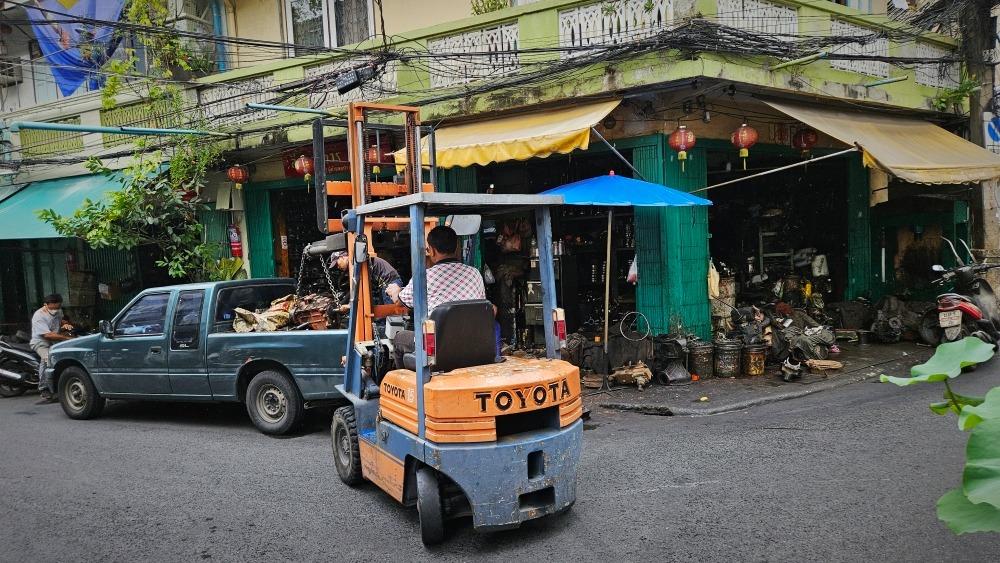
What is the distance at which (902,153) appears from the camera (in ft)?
31.5

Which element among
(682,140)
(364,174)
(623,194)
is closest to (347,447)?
(364,174)

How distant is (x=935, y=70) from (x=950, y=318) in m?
5.49

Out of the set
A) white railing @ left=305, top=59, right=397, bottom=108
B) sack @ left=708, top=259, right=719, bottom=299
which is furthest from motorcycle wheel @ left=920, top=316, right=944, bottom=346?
white railing @ left=305, top=59, right=397, bottom=108

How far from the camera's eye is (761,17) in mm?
9344

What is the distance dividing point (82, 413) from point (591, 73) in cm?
837

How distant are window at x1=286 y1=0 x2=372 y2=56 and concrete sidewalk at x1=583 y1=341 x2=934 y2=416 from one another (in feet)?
29.1

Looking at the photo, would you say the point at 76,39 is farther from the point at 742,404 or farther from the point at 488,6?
the point at 742,404

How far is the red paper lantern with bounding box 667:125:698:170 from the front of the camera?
9.05 meters

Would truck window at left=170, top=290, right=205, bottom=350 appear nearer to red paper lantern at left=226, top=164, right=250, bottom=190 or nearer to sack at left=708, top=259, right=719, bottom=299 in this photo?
red paper lantern at left=226, top=164, right=250, bottom=190

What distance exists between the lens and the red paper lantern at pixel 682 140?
29.7 ft

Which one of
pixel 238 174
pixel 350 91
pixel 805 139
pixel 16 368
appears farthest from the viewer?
pixel 238 174

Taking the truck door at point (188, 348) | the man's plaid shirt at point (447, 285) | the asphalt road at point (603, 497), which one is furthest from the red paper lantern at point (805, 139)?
the truck door at point (188, 348)

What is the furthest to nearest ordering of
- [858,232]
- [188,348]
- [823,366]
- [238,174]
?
[238,174] → [858,232] → [823,366] → [188,348]

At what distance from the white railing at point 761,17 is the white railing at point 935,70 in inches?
142
